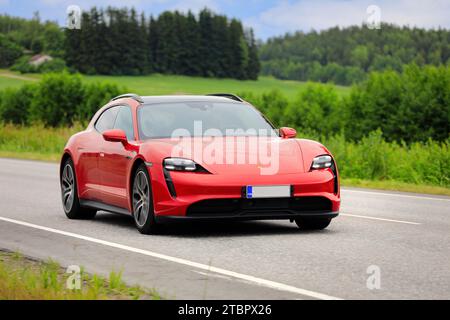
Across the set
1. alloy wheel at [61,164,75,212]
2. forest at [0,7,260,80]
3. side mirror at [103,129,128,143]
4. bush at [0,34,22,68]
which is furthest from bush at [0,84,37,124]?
side mirror at [103,129,128,143]

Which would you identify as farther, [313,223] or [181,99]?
[181,99]

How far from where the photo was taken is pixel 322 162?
10836mm

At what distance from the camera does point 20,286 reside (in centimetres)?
700

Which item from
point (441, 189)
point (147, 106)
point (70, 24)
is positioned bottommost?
point (441, 189)

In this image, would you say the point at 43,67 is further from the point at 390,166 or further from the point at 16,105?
the point at 390,166

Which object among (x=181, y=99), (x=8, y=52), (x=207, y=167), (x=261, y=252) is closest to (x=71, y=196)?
(x=181, y=99)

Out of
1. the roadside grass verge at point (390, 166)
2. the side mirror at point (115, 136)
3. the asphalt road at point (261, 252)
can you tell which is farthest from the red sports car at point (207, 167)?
the roadside grass verge at point (390, 166)

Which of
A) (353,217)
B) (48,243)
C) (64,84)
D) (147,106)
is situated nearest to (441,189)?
(353,217)

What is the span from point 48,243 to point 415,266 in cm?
401

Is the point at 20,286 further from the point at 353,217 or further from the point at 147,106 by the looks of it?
the point at 353,217

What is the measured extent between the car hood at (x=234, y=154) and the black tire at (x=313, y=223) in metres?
0.91

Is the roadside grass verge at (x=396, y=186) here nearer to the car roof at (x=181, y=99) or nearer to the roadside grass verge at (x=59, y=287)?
the car roof at (x=181, y=99)

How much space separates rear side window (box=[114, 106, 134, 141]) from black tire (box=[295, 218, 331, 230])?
2.22m

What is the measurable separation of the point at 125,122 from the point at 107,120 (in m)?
0.86
